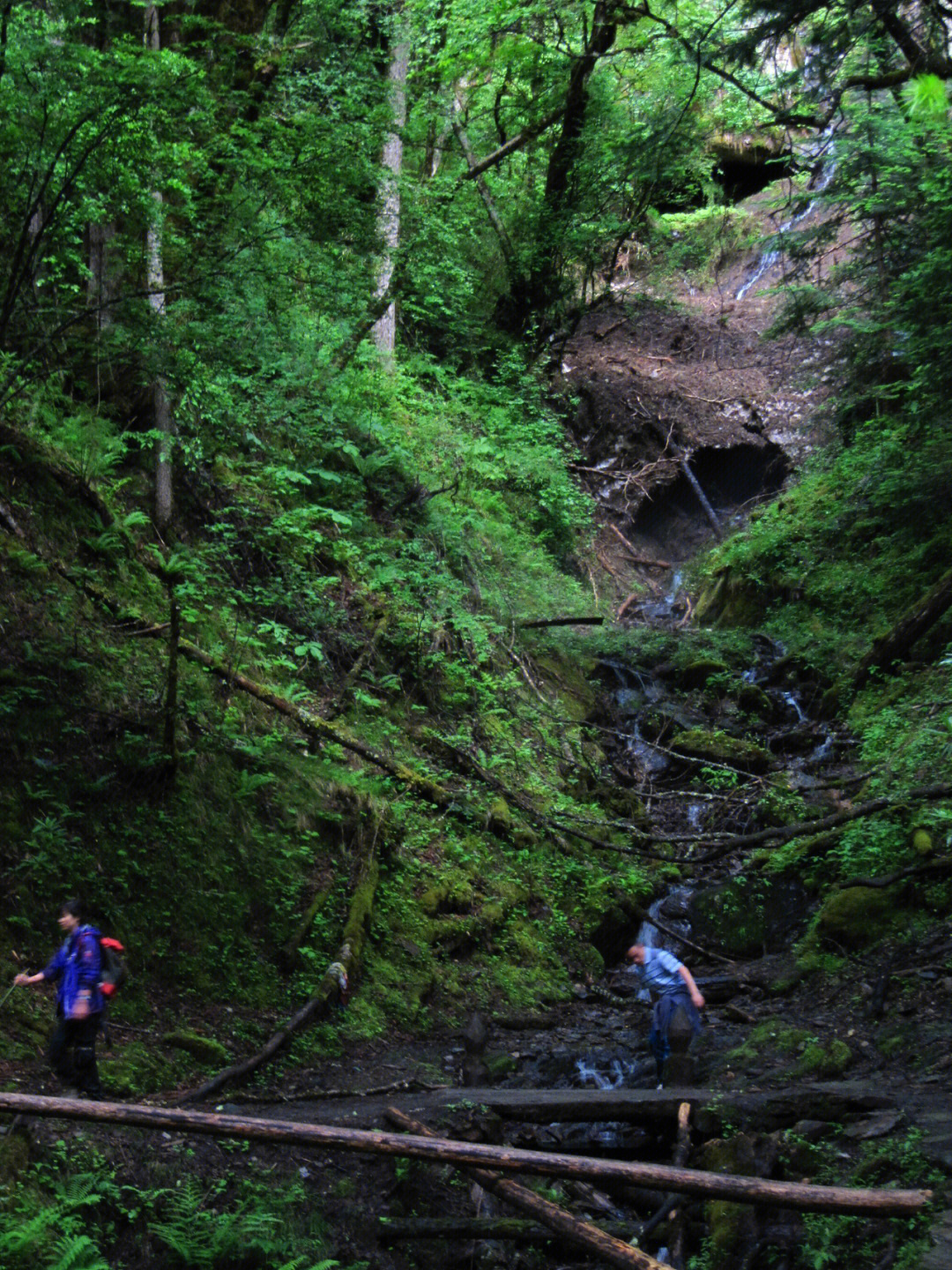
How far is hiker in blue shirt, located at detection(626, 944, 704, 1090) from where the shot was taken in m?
8.13

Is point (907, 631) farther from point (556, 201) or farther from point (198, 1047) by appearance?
point (556, 201)

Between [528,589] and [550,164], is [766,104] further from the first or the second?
[550,164]

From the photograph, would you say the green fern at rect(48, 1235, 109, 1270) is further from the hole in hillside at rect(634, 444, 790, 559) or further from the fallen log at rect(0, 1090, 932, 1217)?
the hole in hillside at rect(634, 444, 790, 559)

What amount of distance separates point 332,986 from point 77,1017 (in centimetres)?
284

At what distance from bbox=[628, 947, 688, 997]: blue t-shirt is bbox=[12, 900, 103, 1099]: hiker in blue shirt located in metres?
4.50

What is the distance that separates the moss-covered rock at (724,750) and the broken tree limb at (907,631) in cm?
218

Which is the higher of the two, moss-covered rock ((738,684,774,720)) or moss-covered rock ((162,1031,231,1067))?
moss-covered rock ((738,684,774,720))

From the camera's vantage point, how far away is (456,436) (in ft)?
55.3

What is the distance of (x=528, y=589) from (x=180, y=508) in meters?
7.06

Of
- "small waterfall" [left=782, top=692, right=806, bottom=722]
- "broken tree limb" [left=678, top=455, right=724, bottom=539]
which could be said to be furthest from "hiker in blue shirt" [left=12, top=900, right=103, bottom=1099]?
"broken tree limb" [left=678, top=455, right=724, bottom=539]

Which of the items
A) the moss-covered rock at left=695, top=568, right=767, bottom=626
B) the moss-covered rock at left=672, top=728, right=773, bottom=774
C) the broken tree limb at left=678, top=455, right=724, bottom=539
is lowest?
the moss-covered rock at left=672, top=728, right=773, bottom=774

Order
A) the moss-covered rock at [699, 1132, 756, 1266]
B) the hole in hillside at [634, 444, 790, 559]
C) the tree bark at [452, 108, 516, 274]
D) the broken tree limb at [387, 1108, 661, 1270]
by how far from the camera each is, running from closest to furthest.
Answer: the broken tree limb at [387, 1108, 661, 1270], the moss-covered rock at [699, 1132, 756, 1266], the tree bark at [452, 108, 516, 274], the hole in hillside at [634, 444, 790, 559]

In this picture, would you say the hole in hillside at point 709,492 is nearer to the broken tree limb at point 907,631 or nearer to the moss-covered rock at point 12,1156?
the broken tree limb at point 907,631

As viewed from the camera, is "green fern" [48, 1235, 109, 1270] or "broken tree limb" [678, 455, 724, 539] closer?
"green fern" [48, 1235, 109, 1270]
